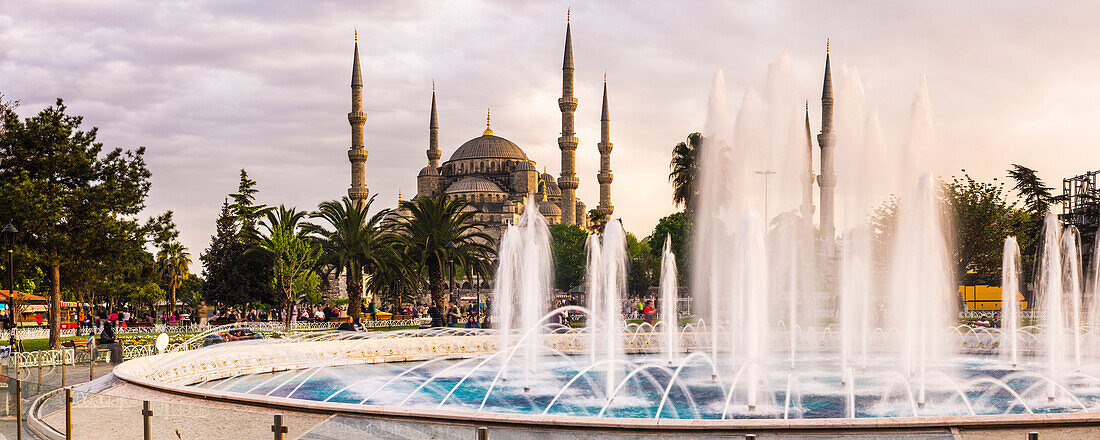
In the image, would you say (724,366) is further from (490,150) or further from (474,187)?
(490,150)

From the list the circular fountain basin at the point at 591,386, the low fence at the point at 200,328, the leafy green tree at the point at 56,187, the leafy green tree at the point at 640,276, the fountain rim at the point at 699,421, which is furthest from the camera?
the leafy green tree at the point at 640,276

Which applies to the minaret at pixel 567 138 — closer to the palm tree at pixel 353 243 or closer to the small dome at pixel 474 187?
the small dome at pixel 474 187

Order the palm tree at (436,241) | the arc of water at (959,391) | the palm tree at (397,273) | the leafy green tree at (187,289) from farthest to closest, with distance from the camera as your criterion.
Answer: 1. the leafy green tree at (187,289)
2. the palm tree at (436,241)
3. the palm tree at (397,273)
4. the arc of water at (959,391)

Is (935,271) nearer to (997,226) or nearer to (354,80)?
(997,226)

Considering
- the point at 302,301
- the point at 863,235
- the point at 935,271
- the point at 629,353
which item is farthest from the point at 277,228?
the point at 302,301

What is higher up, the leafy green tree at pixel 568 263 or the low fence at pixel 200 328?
the leafy green tree at pixel 568 263

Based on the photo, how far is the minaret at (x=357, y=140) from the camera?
234ft

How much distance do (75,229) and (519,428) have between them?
1812 cm

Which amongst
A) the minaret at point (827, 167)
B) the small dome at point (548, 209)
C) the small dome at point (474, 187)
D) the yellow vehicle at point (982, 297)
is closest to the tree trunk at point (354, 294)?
the minaret at point (827, 167)

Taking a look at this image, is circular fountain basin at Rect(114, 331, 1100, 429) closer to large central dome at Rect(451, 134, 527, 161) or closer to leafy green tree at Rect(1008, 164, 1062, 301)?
leafy green tree at Rect(1008, 164, 1062, 301)

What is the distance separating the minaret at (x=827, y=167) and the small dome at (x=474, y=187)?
57454 mm

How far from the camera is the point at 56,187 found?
21.3m

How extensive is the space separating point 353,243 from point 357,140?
4153cm

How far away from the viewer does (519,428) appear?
6855 mm
